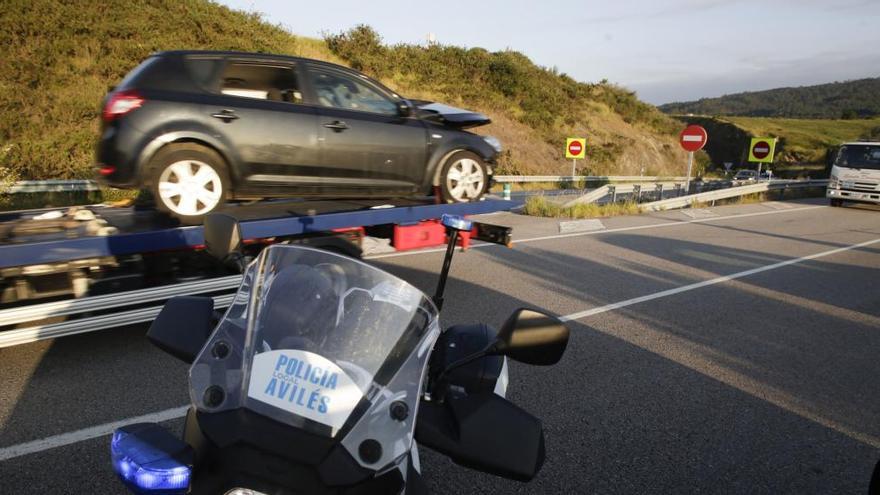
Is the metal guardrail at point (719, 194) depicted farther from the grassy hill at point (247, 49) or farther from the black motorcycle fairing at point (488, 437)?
the black motorcycle fairing at point (488, 437)

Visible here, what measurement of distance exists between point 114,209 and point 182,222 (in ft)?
4.50

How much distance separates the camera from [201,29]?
19453 millimetres

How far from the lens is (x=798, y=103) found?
123938mm

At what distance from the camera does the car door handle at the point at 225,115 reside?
490 cm

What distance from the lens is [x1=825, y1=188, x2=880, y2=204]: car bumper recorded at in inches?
649

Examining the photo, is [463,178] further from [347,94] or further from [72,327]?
[72,327]

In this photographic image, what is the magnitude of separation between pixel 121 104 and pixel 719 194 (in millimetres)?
17758

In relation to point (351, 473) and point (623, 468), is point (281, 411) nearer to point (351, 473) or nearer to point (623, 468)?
point (351, 473)

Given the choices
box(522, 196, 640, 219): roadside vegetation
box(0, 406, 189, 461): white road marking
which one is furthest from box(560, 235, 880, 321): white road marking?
box(522, 196, 640, 219): roadside vegetation

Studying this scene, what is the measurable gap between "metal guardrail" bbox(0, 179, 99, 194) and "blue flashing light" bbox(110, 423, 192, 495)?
11090 mm

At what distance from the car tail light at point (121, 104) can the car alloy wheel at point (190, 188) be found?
1.93ft

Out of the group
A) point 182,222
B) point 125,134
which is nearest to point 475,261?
point 182,222

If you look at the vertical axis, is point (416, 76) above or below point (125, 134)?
above

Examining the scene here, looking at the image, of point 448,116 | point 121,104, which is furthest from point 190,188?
point 448,116
